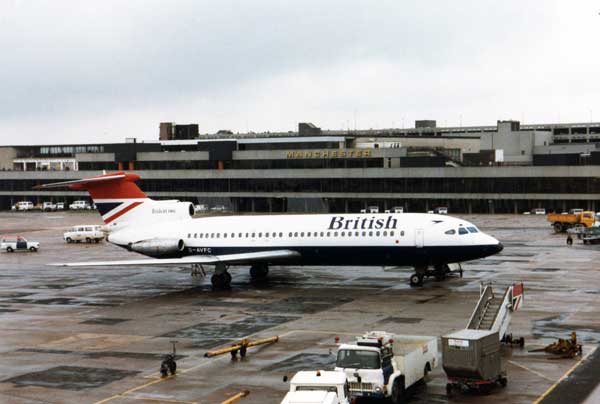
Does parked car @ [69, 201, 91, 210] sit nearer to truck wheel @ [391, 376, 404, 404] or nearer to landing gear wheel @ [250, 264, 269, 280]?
landing gear wheel @ [250, 264, 269, 280]

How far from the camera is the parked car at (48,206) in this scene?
145438mm

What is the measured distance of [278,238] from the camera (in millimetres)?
50250

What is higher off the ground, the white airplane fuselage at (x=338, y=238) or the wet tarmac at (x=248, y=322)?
the white airplane fuselage at (x=338, y=238)

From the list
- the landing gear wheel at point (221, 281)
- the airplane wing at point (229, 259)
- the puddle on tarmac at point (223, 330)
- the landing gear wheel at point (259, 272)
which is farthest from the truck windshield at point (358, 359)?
the landing gear wheel at point (259, 272)

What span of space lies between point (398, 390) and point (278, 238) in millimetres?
26020

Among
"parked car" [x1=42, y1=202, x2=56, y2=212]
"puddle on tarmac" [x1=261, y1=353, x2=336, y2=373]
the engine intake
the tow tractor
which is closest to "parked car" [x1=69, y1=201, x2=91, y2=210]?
Result: "parked car" [x1=42, y1=202, x2=56, y2=212]

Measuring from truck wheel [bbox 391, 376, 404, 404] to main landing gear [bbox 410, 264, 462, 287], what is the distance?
23.1m

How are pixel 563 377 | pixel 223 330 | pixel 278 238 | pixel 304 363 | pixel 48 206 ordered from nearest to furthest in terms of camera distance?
pixel 563 377
pixel 304 363
pixel 223 330
pixel 278 238
pixel 48 206

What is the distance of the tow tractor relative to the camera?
24.3 m

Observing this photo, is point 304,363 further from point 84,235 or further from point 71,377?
point 84,235

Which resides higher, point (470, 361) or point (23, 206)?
point (23, 206)

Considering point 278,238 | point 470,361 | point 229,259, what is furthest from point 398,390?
point 229,259

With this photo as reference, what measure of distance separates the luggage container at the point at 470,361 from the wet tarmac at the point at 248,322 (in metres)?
0.48

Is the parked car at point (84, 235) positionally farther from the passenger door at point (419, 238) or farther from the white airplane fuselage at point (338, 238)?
the passenger door at point (419, 238)
